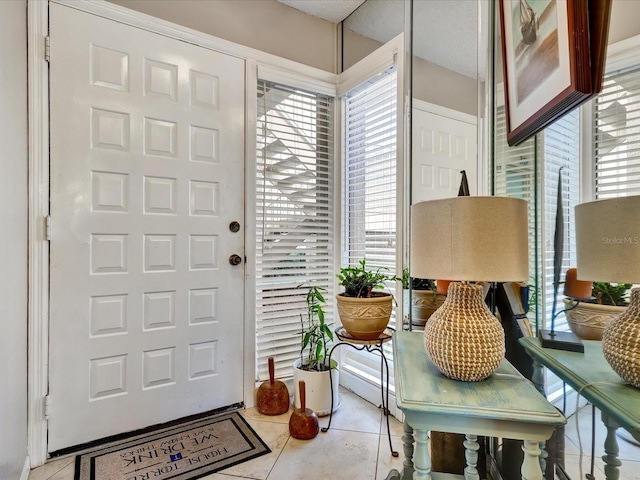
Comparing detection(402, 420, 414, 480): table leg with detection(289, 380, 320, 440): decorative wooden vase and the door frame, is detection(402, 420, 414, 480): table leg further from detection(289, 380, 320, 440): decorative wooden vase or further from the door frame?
the door frame

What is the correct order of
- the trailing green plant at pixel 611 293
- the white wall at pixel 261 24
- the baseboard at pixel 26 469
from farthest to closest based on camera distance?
1. the white wall at pixel 261 24
2. the baseboard at pixel 26 469
3. the trailing green plant at pixel 611 293

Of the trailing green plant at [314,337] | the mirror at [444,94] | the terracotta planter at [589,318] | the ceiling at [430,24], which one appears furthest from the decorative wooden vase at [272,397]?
the ceiling at [430,24]

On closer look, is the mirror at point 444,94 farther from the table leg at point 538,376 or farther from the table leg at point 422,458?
the table leg at point 422,458

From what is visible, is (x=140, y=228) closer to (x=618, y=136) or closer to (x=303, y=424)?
(x=303, y=424)

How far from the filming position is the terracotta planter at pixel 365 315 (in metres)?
1.75

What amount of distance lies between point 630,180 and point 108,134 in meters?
2.11

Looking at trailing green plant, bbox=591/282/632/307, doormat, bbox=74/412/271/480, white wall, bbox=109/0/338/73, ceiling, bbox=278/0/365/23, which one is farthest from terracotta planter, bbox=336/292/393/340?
ceiling, bbox=278/0/365/23

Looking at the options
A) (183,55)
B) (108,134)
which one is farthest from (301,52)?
(108,134)

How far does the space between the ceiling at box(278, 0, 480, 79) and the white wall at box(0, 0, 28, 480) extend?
157cm

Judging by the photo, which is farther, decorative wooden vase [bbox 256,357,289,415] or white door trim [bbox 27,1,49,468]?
decorative wooden vase [bbox 256,357,289,415]

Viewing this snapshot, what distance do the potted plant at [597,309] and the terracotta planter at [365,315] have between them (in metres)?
0.87

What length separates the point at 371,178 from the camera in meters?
2.34

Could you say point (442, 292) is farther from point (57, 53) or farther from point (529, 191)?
point (57, 53)

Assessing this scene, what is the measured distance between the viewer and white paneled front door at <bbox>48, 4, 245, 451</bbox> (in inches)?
68.9
